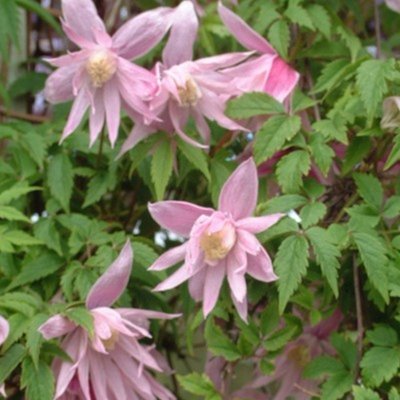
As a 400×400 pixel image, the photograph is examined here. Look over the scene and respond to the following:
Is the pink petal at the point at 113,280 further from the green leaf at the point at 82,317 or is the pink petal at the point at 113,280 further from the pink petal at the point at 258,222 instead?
the pink petal at the point at 258,222

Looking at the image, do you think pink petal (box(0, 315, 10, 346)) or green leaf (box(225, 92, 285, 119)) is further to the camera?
green leaf (box(225, 92, 285, 119))

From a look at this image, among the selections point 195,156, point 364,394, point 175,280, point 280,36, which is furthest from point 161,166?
point 364,394

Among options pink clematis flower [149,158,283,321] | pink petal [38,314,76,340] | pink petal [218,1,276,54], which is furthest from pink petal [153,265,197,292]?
pink petal [218,1,276,54]

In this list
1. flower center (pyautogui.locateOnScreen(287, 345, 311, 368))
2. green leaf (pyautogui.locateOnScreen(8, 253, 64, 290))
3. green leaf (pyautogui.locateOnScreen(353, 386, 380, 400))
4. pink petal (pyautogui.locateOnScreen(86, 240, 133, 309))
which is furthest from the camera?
flower center (pyautogui.locateOnScreen(287, 345, 311, 368))

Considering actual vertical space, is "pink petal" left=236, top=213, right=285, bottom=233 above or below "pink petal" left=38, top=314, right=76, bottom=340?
above

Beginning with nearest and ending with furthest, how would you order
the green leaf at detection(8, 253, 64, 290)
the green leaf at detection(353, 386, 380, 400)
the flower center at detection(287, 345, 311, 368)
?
1. the green leaf at detection(353, 386, 380, 400)
2. the green leaf at detection(8, 253, 64, 290)
3. the flower center at detection(287, 345, 311, 368)

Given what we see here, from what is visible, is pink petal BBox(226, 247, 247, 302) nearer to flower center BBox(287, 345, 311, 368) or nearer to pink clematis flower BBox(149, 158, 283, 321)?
pink clematis flower BBox(149, 158, 283, 321)

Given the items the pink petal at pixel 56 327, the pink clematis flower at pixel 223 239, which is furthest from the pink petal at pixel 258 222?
the pink petal at pixel 56 327
